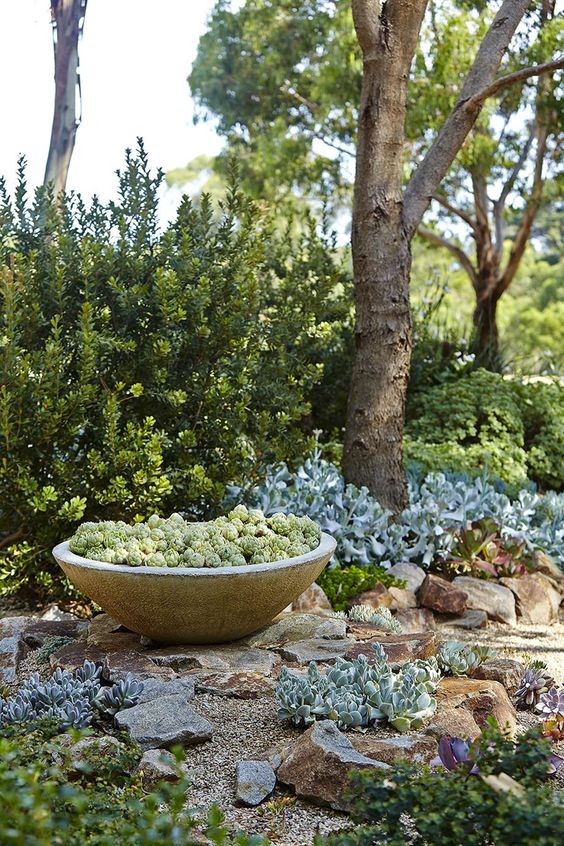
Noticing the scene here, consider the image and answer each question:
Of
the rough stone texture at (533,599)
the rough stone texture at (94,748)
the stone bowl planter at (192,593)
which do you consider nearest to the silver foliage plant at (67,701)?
the rough stone texture at (94,748)

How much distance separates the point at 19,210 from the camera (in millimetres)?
5027

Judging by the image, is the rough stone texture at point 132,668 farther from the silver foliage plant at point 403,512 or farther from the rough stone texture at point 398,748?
the silver foliage plant at point 403,512

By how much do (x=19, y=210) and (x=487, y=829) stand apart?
4.25 m

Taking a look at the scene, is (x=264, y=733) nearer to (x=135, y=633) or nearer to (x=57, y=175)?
(x=135, y=633)

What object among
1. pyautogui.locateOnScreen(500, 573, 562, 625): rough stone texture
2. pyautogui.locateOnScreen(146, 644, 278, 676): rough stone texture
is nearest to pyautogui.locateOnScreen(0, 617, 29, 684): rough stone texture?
pyautogui.locateOnScreen(146, 644, 278, 676): rough stone texture

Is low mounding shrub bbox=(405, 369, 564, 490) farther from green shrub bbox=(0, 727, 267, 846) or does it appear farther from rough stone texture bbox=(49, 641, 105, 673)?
green shrub bbox=(0, 727, 267, 846)

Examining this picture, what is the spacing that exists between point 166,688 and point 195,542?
677 millimetres

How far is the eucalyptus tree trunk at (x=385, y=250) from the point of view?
5.51 metres

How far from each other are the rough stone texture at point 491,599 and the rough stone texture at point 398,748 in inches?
96.4

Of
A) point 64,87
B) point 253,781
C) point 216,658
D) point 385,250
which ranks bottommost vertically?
point 253,781

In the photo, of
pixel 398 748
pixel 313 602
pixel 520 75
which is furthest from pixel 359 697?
pixel 520 75

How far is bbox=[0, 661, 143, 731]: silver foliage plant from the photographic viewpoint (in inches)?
116

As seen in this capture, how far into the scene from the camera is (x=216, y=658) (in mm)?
3580

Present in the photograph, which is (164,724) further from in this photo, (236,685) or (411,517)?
(411,517)
